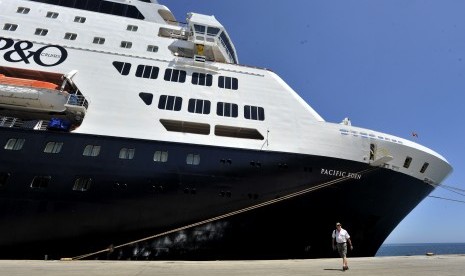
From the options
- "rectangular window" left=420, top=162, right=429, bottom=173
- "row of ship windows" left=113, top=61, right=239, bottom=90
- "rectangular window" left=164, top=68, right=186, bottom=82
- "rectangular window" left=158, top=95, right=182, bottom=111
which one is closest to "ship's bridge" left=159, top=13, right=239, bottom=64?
"rectangular window" left=164, top=68, right=186, bottom=82

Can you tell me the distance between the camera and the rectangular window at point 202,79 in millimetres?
17484

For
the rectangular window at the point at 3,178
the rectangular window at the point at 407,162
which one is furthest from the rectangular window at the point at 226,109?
the rectangular window at the point at 3,178

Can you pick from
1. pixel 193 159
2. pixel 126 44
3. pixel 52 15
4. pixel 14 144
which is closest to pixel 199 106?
pixel 193 159

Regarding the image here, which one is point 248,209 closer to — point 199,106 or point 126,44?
point 199,106

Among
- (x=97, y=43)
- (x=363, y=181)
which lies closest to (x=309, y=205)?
(x=363, y=181)

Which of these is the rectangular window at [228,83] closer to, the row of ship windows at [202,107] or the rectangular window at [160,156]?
the row of ship windows at [202,107]

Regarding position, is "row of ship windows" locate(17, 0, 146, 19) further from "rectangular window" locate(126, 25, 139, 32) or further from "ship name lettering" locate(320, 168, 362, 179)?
"ship name lettering" locate(320, 168, 362, 179)

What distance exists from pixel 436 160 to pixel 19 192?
2066 centimetres

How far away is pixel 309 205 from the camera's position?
48.2 feet

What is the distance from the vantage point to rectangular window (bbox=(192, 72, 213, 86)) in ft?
57.4

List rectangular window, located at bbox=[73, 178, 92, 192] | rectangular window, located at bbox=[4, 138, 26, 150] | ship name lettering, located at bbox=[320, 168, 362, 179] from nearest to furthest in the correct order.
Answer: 1. rectangular window, located at bbox=[73, 178, 92, 192]
2. rectangular window, located at bbox=[4, 138, 26, 150]
3. ship name lettering, located at bbox=[320, 168, 362, 179]

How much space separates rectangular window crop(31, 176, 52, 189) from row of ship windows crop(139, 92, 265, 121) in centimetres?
577

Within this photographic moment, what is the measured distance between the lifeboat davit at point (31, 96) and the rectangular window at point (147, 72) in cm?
385

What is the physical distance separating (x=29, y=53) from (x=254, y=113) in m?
13.0
